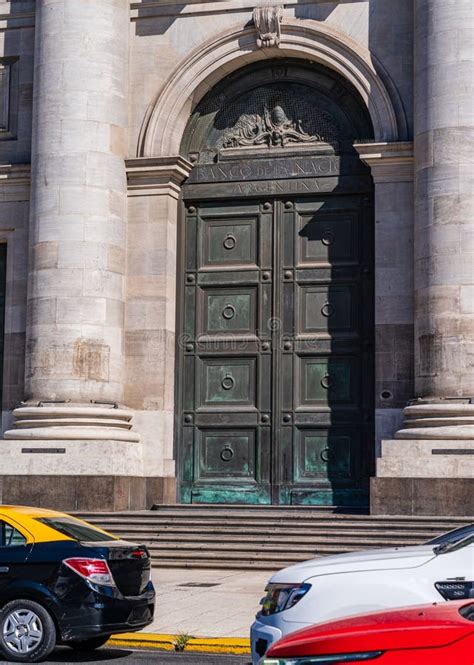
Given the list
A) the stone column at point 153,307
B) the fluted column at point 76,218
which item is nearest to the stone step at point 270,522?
the stone column at point 153,307

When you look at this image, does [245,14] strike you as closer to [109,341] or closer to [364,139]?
[364,139]

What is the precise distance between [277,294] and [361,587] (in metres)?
14.1

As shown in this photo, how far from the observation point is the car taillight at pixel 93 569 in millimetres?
12492

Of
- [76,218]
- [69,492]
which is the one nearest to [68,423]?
[69,492]

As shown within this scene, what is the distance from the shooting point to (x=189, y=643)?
43.7 feet

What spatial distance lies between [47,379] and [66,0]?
6876 millimetres

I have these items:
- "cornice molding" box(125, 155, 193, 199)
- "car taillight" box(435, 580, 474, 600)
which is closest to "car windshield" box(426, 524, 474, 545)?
"car taillight" box(435, 580, 474, 600)

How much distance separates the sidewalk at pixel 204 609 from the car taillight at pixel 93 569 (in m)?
1.27

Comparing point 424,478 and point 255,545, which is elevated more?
point 424,478

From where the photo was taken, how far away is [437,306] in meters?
22.0

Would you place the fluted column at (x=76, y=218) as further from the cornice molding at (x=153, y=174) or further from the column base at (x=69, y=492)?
the column base at (x=69, y=492)

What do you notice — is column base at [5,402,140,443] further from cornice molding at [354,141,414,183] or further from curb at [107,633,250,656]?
curb at [107,633,250,656]

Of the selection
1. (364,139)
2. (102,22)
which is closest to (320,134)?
(364,139)

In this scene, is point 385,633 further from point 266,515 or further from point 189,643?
point 266,515
